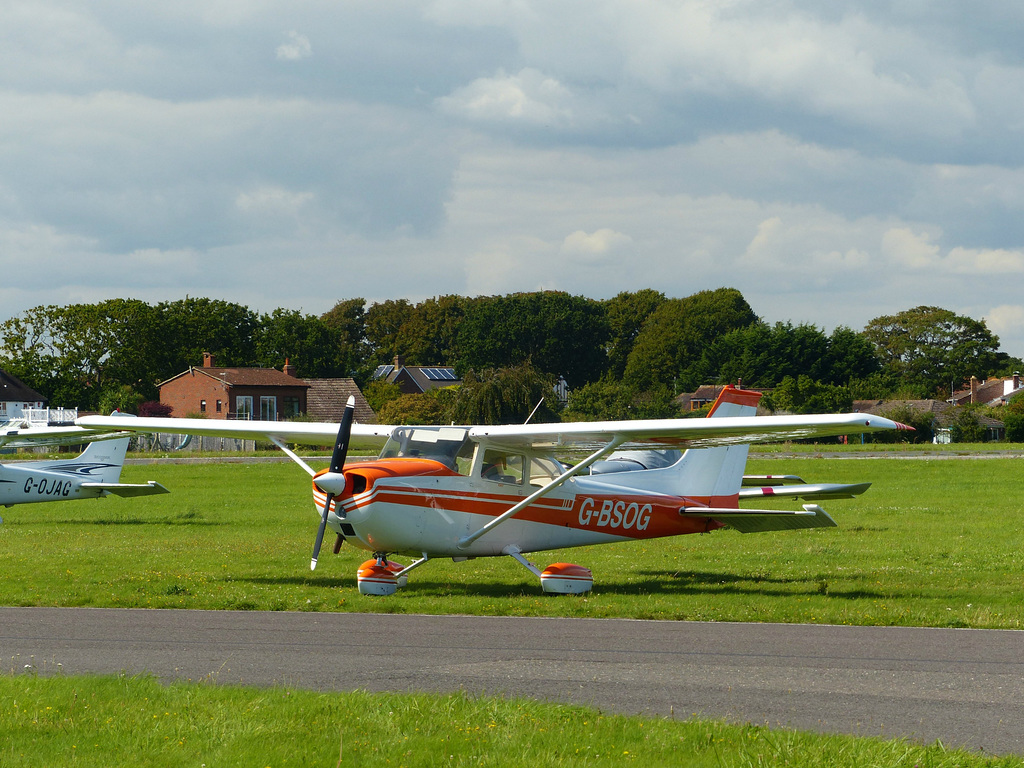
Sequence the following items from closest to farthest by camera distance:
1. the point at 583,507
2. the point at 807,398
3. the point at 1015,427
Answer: the point at 583,507
the point at 1015,427
the point at 807,398

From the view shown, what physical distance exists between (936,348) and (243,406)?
77939mm

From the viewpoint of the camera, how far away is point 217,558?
17.6 meters

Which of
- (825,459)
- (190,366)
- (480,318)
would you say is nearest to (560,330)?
(480,318)

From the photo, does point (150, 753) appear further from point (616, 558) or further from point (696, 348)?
point (696, 348)

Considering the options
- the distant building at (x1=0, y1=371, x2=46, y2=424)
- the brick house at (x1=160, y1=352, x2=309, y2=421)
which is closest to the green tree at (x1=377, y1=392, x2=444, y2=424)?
the brick house at (x1=160, y1=352, x2=309, y2=421)

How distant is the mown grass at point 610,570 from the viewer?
12.5 m

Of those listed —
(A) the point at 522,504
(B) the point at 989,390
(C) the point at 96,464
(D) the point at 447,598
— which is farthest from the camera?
(B) the point at 989,390

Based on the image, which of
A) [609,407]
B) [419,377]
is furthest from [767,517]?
[419,377]

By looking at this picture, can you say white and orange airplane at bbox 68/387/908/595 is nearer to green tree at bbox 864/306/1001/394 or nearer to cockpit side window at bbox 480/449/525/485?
cockpit side window at bbox 480/449/525/485

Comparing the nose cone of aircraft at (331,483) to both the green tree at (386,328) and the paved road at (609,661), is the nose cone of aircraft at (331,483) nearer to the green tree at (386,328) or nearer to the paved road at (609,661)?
the paved road at (609,661)

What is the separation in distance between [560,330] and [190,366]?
38526mm

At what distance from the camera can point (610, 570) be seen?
53.9 feet

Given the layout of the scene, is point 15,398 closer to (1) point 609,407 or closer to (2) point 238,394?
(2) point 238,394

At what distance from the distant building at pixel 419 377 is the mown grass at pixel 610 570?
87973 mm
